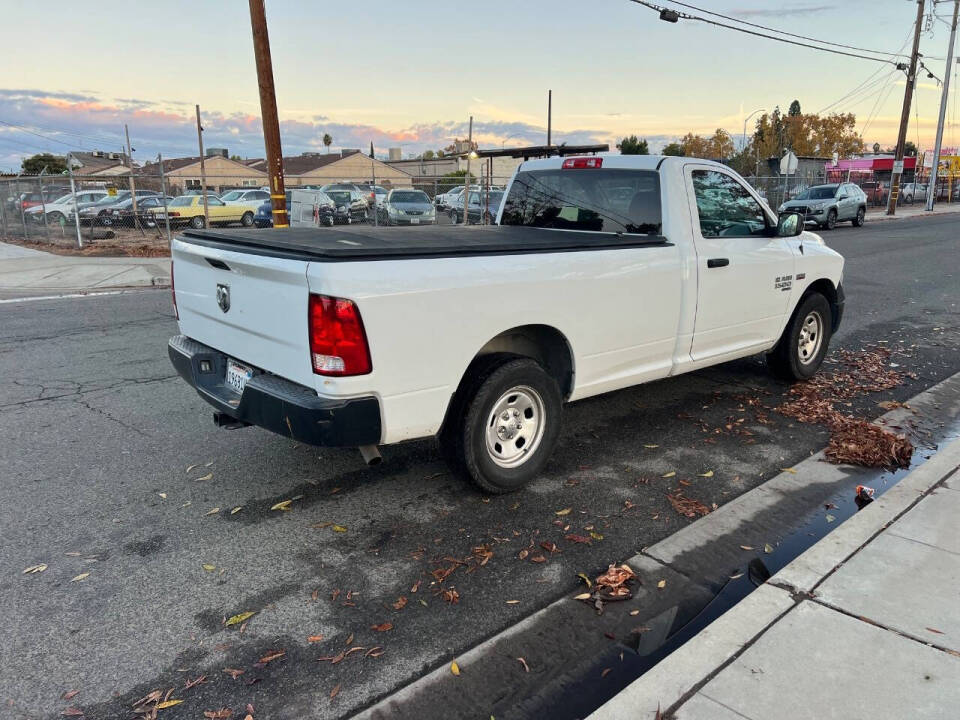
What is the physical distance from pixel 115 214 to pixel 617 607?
25204 millimetres

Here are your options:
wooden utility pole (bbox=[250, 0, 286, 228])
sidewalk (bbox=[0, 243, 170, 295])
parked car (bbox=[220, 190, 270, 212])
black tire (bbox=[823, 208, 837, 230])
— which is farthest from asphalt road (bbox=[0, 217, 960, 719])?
black tire (bbox=[823, 208, 837, 230])

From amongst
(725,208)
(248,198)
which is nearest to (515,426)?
(725,208)

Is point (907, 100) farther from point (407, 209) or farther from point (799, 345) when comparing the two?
point (799, 345)

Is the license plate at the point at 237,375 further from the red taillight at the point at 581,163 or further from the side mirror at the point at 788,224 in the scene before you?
the side mirror at the point at 788,224

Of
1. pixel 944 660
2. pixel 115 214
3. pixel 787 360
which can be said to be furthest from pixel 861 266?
pixel 115 214

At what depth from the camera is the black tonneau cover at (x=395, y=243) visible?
3.29 metres

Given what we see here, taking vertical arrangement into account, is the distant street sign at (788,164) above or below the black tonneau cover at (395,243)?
above

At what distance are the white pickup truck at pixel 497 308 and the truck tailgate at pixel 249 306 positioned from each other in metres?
0.01

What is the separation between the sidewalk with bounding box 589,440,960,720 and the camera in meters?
2.42

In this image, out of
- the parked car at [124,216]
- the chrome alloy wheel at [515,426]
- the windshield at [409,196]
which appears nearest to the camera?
the chrome alloy wheel at [515,426]

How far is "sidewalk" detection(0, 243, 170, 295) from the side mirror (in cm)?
1127

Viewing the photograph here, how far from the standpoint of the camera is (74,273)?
14109 millimetres

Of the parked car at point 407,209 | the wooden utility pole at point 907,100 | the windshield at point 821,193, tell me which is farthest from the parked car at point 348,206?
the wooden utility pole at point 907,100

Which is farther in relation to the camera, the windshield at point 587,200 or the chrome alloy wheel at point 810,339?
the chrome alloy wheel at point 810,339
